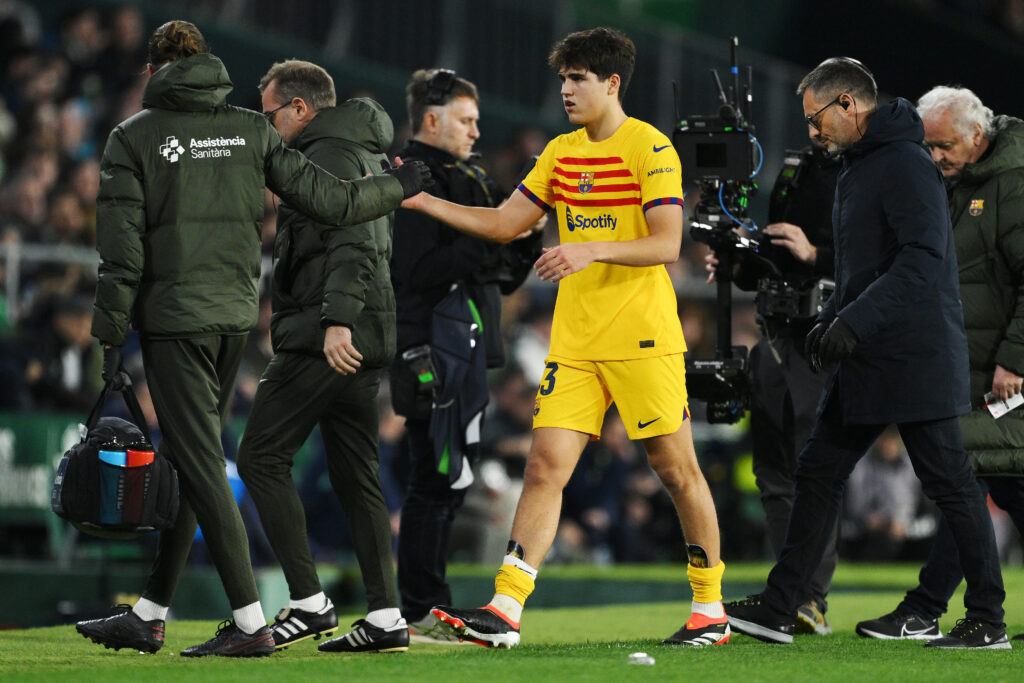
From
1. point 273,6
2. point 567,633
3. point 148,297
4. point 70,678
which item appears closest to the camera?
point 70,678

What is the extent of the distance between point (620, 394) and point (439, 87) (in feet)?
7.11

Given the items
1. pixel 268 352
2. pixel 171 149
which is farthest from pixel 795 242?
pixel 268 352

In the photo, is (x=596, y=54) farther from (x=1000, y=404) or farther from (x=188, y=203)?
(x=1000, y=404)

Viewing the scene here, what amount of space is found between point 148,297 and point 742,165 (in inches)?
109

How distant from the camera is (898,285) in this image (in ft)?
19.9

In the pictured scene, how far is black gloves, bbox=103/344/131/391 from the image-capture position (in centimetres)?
577

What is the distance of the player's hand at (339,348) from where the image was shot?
6.08 m

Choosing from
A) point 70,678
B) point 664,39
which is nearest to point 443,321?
point 70,678

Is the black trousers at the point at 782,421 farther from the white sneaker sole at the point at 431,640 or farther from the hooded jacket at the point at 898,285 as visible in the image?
the white sneaker sole at the point at 431,640

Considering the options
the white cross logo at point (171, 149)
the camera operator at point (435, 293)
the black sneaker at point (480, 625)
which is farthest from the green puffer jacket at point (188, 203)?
the camera operator at point (435, 293)

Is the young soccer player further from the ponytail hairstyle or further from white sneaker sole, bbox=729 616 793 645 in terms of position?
the ponytail hairstyle

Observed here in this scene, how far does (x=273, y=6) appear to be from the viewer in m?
16.1

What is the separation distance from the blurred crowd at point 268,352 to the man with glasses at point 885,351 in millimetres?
5112

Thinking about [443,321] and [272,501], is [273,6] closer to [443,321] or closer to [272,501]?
[443,321]
